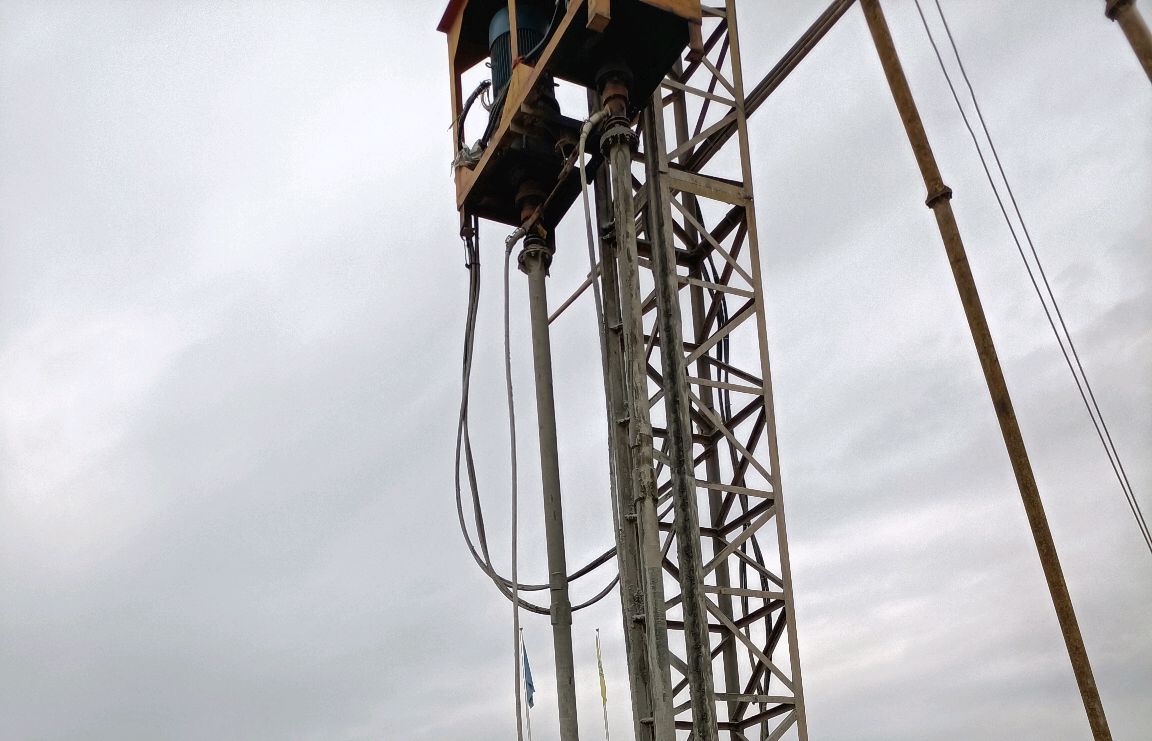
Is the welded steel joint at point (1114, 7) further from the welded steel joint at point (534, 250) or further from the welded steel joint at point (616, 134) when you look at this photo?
the welded steel joint at point (534, 250)

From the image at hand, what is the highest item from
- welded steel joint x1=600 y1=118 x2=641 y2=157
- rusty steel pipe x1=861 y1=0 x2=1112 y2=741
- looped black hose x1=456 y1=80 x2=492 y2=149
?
looped black hose x1=456 y1=80 x2=492 y2=149

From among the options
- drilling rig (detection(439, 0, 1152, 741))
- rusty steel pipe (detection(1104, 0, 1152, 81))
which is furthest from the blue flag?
rusty steel pipe (detection(1104, 0, 1152, 81))

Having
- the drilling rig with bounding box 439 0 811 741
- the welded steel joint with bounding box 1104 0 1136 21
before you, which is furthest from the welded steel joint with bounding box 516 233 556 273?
the welded steel joint with bounding box 1104 0 1136 21

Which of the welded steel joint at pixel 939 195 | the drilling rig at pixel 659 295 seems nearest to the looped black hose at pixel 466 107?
the drilling rig at pixel 659 295

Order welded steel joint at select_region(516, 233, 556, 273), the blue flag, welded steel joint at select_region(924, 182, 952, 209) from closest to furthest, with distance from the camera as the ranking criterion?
welded steel joint at select_region(924, 182, 952, 209) < welded steel joint at select_region(516, 233, 556, 273) < the blue flag

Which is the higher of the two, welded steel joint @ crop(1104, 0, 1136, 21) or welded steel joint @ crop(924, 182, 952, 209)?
welded steel joint @ crop(1104, 0, 1136, 21)

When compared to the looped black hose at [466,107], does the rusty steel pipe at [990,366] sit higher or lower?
lower

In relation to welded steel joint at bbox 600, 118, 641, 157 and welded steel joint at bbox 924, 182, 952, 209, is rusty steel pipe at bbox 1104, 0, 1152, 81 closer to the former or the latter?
welded steel joint at bbox 924, 182, 952, 209

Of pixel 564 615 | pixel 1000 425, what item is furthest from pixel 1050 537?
pixel 564 615

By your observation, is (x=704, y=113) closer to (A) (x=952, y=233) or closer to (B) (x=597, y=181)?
(B) (x=597, y=181)

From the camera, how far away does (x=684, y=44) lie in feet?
37.3

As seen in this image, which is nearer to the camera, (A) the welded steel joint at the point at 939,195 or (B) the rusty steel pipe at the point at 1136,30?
(B) the rusty steel pipe at the point at 1136,30

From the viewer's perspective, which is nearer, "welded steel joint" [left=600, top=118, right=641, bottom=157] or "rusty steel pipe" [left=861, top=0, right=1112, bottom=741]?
"rusty steel pipe" [left=861, top=0, right=1112, bottom=741]

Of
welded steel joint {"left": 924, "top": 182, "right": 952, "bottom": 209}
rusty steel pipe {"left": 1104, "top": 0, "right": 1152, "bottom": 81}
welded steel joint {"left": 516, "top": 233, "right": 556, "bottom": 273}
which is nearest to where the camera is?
rusty steel pipe {"left": 1104, "top": 0, "right": 1152, "bottom": 81}
